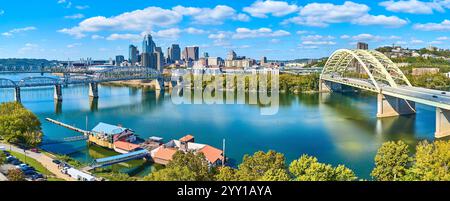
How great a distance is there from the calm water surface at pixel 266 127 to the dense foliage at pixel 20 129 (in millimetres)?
521

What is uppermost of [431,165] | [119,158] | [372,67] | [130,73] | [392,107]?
[372,67]

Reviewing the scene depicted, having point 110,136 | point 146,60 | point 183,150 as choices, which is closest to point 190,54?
point 146,60

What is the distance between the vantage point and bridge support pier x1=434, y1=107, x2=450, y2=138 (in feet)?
25.6

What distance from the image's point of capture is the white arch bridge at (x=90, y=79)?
50.6 ft

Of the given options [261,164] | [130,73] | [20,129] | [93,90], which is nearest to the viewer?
[261,164]

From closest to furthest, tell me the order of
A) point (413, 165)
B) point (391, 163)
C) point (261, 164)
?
1. point (261, 164)
2. point (413, 165)
3. point (391, 163)

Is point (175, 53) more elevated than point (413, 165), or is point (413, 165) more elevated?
point (175, 53)

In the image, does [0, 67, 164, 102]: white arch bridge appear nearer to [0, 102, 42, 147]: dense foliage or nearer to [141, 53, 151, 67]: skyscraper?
[141, 53, 151, 67]: skyscraper

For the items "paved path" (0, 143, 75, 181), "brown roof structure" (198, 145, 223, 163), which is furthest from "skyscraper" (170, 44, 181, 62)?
"brown roof structure" (198, 145, 223, 163)

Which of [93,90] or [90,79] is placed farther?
[90,79]

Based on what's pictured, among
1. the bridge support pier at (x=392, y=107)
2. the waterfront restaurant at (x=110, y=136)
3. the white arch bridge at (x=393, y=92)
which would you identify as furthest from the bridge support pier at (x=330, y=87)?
the waterfront restaurant at (x=110, y=136)

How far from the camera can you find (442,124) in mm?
7840

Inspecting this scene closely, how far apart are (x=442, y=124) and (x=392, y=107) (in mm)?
2736

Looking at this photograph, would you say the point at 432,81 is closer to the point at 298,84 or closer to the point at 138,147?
the point at 298,84
